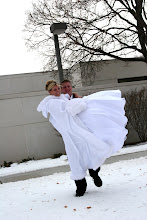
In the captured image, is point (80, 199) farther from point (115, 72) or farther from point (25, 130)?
point (115, 72)

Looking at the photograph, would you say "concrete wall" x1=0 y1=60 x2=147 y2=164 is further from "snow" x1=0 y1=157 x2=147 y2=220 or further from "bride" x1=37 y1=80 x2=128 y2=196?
"bride" x1=37 y1=80 x2=128 y2=196

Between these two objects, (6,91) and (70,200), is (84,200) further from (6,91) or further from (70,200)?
(6,91)

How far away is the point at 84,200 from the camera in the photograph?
4.71 m

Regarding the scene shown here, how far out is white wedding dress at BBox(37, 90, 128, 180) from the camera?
4.95 m

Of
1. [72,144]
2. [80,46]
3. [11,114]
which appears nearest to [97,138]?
[72,144]

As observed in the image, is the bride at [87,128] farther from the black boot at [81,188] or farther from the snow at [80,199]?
the snow at [80,199]

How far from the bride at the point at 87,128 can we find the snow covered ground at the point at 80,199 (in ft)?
1.38

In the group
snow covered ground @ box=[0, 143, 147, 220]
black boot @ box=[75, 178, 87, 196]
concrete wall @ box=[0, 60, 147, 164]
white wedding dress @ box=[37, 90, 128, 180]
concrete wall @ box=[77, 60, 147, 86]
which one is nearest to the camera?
snow covered ground @ box=[0, 143, 147, 220]

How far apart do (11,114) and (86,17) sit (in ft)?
17.5

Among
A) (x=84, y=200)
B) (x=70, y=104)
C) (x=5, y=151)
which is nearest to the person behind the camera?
(x=84, y=200)

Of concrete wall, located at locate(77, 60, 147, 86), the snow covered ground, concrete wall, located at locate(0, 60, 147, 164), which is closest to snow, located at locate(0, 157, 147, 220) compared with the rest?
the snow covered ground

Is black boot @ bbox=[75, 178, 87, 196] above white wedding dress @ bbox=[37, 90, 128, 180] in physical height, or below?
below

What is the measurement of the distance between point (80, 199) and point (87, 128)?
97cm

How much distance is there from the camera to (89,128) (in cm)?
506
